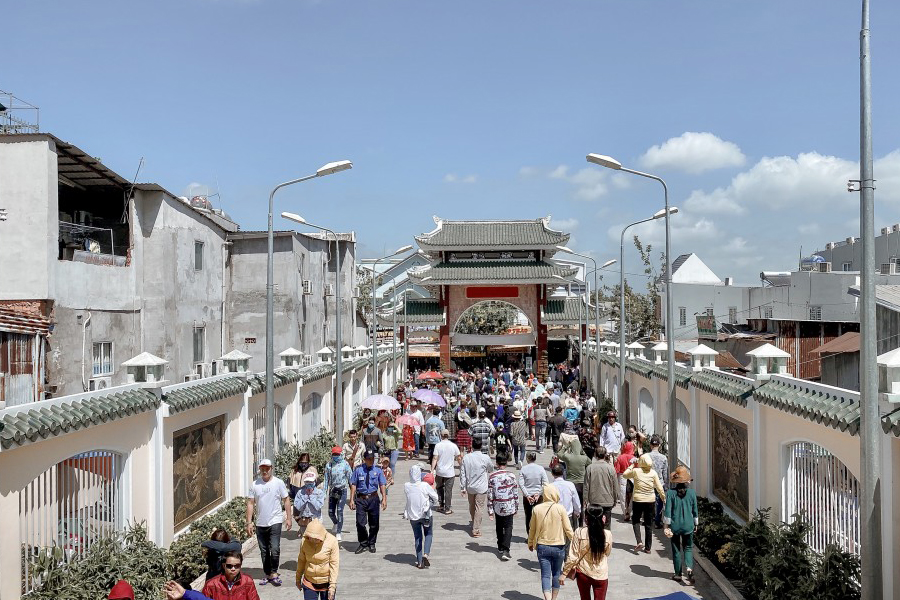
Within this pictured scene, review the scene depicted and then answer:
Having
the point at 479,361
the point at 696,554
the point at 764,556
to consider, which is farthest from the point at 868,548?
the point at 479,361

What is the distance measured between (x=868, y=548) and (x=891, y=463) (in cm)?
91

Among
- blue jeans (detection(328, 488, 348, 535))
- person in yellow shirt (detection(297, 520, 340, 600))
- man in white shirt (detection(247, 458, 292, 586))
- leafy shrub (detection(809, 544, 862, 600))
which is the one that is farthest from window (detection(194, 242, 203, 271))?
leafy shrub (detection(809, 544, 862, 600))

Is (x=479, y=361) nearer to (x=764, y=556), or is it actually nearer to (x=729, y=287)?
(x=729, y=287)

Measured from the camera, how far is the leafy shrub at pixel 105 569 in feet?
26.4

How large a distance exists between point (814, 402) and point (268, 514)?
6984 millimetres

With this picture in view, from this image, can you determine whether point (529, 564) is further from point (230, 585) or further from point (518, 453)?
point (518, 453)

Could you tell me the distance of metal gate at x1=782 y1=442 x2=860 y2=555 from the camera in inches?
353

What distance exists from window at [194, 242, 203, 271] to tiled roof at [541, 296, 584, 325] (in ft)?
86.7

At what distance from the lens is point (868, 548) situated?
7191 millimetres

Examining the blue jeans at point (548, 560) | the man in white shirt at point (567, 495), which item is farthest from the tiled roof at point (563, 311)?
the blue jeans at point (548, 560)

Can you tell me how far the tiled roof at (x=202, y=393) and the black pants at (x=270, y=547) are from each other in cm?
217

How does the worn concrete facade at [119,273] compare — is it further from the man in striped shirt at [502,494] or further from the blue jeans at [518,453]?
the blue jeans at [518,453]

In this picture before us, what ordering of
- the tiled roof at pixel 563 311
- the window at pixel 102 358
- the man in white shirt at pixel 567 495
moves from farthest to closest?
1. the tiled roof at pixel 563 311
2. the window at pixel 102 358
3. the man in white shirt at pixel 567 495

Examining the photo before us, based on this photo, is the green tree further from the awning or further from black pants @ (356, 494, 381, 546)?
black pants @ (356, 494, 381, 546)
